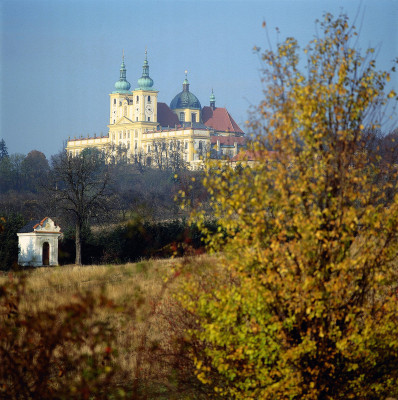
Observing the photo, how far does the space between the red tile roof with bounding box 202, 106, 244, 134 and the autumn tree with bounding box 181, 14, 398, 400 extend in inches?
5954

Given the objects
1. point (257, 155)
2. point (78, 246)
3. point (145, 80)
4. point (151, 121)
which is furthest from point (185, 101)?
point (257, 155)

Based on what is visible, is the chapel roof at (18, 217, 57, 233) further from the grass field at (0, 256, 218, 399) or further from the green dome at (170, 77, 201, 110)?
the green dome at (170, 77, 201, 110)

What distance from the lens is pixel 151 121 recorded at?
511 feet

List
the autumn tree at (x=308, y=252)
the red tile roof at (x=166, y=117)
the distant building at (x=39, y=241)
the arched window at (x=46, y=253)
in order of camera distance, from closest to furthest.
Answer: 1. the autumn tree at (x=308, y=252)
2. the distant building at (x=39, y=241)
3. the arched window at (x=46, y=253)
4. the red tile roof at (x=166, y=117)

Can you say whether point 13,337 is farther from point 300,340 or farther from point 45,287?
point 45,287

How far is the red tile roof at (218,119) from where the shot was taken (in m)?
161

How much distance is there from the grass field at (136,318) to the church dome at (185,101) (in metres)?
141

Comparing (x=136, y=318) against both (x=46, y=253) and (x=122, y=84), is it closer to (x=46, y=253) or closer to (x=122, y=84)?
(x=46, y=253)

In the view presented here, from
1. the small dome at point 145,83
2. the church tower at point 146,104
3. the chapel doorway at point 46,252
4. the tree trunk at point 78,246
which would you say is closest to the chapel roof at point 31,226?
the chapel doorway at point 46,252

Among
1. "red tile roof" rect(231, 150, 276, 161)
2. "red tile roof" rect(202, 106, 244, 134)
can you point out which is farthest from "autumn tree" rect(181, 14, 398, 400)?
"red tile roof" rect(202, 106, 244, 134)

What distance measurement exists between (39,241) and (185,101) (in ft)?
459

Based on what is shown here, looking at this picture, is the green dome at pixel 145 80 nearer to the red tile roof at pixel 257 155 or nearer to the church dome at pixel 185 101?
the church dome at pixel 185 101

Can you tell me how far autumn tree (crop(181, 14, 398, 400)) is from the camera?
788cm

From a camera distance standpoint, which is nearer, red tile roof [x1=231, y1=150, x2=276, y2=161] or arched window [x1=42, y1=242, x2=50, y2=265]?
red tile roof [x1=231, y1=150, x2=276, y2=161]
